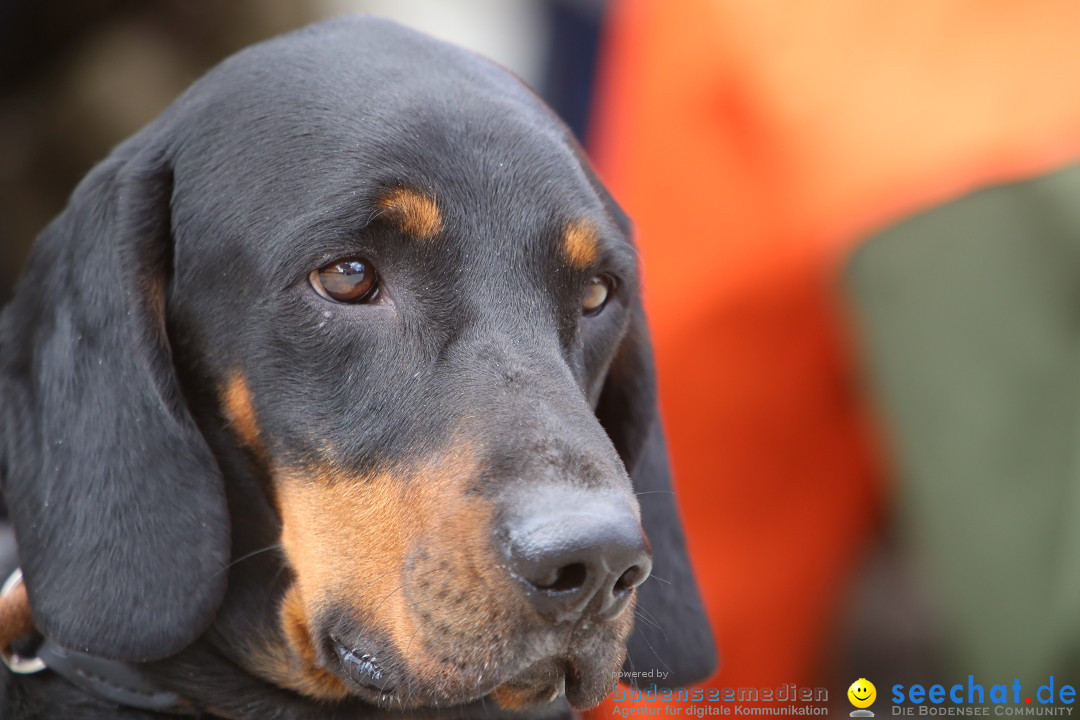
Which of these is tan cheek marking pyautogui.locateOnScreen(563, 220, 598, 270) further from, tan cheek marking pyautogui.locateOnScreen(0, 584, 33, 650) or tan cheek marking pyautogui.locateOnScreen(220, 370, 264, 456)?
tan cheek marking pyautogui.locateOnScreen(0, 584, 33, 650)

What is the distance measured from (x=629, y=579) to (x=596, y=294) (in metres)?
0.88

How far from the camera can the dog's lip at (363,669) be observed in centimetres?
236

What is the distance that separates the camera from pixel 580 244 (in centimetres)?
271

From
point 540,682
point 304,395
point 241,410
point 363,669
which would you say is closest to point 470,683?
point 540,682

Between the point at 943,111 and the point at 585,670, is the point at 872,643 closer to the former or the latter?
the point at 943,111

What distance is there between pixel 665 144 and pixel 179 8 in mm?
2875

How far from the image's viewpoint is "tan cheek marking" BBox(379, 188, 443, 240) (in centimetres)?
251

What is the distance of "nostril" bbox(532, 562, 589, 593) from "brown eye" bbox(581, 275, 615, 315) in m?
0.85

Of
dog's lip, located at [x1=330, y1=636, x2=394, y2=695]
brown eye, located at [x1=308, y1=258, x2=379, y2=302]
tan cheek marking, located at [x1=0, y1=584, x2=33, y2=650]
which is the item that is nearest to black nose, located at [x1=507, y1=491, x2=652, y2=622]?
dog's lip, located at [x1=330, y1=636, x2=394, y2=695]

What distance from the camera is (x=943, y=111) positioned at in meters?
4.31

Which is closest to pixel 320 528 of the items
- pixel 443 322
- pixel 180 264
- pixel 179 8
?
pixel 443 322

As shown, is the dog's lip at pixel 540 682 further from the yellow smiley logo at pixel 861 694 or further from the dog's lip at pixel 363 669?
the yellow smiley logo at pixel 861 694

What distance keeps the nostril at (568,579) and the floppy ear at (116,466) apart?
32.4 inches

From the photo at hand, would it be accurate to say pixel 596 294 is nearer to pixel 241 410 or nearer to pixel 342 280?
pixel 342 280
